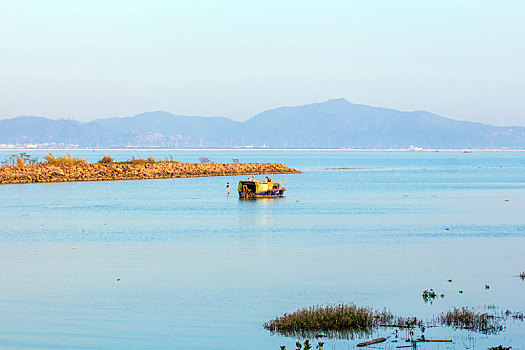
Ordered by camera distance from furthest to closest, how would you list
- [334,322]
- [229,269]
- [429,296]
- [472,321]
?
[229,269] < [429,296] < [472,321] < [334,322]

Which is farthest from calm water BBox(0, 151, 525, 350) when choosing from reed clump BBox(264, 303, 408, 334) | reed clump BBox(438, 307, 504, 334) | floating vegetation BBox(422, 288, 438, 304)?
reed clump BBox(264, 303, 408, 334)

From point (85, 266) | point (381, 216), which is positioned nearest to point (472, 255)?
point (85, 266)

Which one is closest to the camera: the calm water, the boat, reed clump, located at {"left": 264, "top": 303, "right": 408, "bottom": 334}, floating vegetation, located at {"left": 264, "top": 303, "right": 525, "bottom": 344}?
floating vegetation, located at {"left": 264, "top": 303, "right": 525, "bottom": 344}

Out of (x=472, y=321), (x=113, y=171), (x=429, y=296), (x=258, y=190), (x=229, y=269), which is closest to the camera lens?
(x=472, y=321)

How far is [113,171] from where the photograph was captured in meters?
91.0

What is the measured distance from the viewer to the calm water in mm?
16047

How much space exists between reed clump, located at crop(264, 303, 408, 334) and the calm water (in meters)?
0.48

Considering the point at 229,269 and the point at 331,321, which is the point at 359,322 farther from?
the point at 229,269

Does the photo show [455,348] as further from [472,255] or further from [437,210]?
[437,210]

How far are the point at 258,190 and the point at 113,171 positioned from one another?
105 feet

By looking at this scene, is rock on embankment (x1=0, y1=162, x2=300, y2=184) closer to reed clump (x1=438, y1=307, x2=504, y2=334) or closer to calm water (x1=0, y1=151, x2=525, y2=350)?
calm water (x1=0, y1=151, x2=525, y2=350)

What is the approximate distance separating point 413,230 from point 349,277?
14.4 meters

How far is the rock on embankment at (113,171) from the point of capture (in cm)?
8269

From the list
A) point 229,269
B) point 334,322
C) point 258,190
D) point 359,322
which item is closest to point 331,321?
point 334,322
